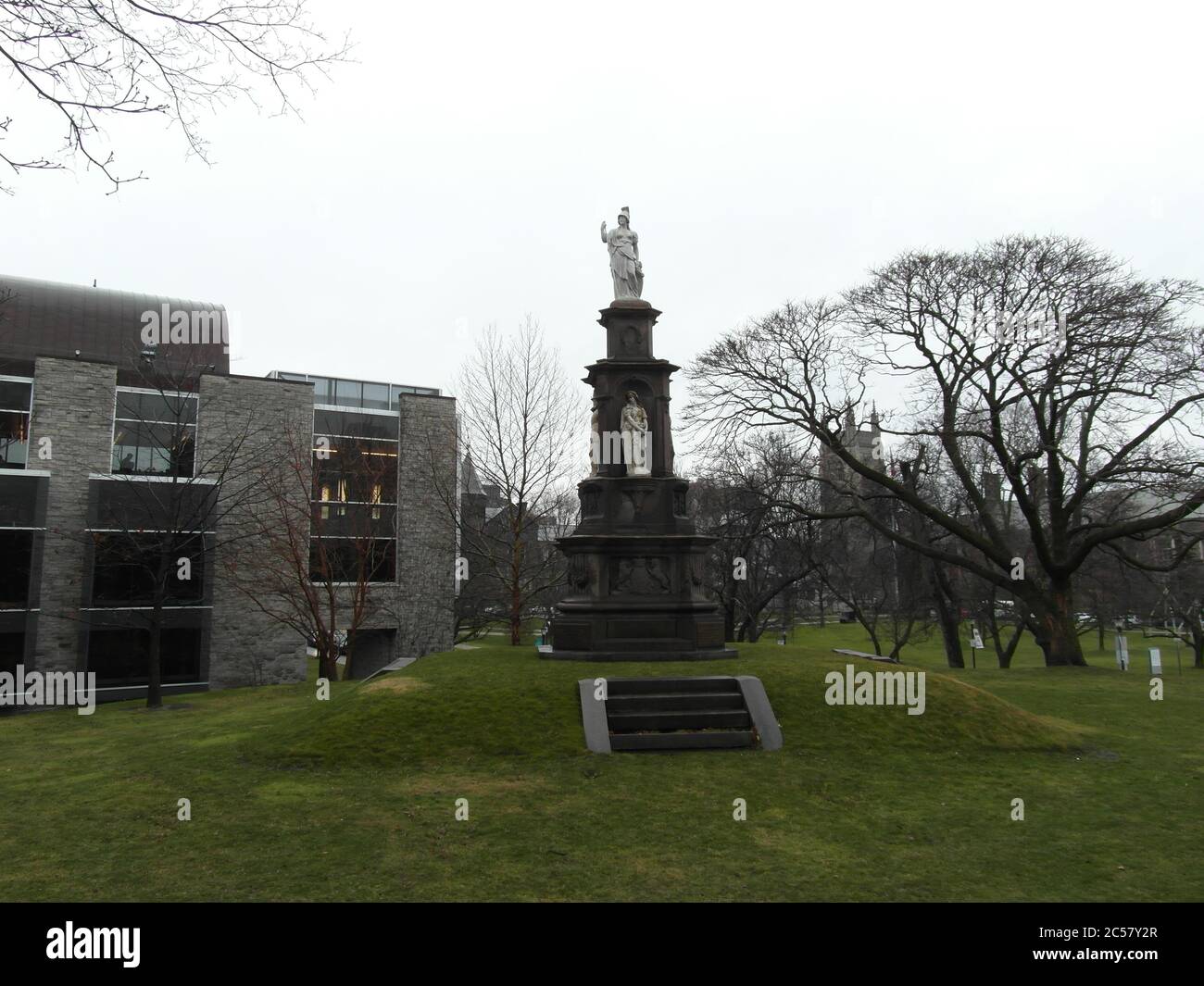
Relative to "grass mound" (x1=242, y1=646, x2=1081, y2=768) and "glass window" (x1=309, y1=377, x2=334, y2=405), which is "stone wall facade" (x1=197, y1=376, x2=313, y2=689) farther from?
"grass mound" (x1=242, y1=646, x2=1081, y2=768)

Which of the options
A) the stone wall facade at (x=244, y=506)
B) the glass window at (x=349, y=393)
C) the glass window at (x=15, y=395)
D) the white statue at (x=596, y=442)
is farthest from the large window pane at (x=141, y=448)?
the white statue at (x=596, y=442)

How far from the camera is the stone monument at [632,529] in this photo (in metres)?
15.7

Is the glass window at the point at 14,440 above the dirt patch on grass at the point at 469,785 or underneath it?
above

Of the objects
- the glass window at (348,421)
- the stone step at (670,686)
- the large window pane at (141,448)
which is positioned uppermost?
the glass window at (348,421)

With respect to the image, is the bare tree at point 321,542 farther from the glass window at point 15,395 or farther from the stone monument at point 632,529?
the stone monument at point 632,529

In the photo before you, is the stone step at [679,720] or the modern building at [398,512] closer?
the stone step at [679,720]

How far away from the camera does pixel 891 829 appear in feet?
24.9

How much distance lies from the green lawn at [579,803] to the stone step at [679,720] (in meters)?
0.67

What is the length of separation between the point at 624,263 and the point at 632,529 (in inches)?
252

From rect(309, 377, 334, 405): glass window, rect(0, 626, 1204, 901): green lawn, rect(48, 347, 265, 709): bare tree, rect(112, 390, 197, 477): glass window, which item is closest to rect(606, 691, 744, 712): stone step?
rect(0, 626, 1204, 901): green lawn

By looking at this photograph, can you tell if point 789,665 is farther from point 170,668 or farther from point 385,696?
point 170,668

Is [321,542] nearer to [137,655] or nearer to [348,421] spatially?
[137,655]

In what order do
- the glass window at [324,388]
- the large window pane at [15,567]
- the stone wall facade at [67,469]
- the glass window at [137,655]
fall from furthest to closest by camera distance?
the glass window at [324,388]
the glass window at [137,655]
the stone wall facade at [67,469]
the large window pane at [15,567]
